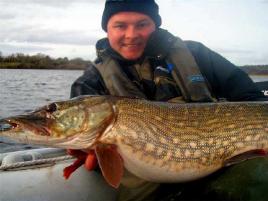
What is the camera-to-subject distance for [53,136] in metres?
2.84

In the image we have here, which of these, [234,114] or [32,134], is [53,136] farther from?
[234,114]

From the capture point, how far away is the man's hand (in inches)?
155

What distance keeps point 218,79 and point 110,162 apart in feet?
5.66

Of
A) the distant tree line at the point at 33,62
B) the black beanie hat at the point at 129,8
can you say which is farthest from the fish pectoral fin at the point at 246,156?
the distant tree line at the point at 33,62

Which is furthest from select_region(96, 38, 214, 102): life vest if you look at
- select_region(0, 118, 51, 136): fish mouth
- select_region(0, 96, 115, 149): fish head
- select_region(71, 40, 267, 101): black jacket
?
select_region(0, 118, 51, 136): fish mouth

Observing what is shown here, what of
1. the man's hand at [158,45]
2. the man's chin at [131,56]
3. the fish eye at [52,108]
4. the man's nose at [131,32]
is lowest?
the fish eye at [52,108]

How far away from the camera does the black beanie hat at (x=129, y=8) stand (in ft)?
13.2

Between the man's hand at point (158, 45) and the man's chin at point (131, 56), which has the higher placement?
the man's hand at point (158, 45)

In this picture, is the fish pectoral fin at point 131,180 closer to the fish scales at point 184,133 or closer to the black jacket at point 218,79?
the fish scales at point 184,133

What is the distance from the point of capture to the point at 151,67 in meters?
3.99

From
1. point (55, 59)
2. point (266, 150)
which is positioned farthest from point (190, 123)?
point (55, 59)

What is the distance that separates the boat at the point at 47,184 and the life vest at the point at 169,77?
850mm

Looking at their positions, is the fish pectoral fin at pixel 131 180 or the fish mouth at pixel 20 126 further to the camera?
the fish pectoral fin at pixel 131 180

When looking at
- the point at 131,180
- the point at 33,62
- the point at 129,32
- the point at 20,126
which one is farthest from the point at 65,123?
the point at 33,62
